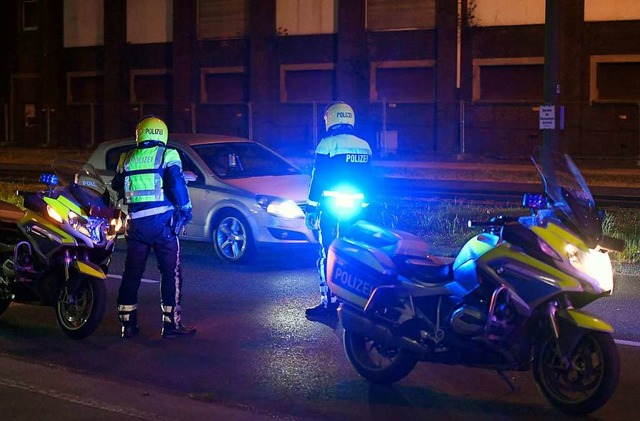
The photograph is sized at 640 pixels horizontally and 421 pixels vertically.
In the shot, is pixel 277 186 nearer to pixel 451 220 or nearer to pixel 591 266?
pixel 451 220

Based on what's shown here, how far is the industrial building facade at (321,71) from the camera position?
99.9 ft

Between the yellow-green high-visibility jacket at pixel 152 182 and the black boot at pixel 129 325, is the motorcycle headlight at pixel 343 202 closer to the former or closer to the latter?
the yellow-green high-visibility jacket at pixel 152 182

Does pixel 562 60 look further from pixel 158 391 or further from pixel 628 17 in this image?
pixel 158 391

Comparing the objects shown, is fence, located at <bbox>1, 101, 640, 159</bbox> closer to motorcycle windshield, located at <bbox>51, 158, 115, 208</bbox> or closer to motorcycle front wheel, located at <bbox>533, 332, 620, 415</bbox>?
motorcycle windshield, located at <bbox>51, 158, 115, 208</bbox>

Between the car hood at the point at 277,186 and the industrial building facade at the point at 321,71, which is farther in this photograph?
the industrial building facade at the point at 321,71

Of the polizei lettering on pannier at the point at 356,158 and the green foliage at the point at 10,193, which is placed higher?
the polizei lettering on pannier at the point at 356,158

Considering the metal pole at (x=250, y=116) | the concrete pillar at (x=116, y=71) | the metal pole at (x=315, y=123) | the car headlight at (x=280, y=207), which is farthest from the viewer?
the concrete pillar at (x=116, y=71)

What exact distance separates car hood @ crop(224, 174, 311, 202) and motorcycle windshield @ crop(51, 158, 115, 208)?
11.4ft

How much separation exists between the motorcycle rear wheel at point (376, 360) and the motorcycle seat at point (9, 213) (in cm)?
346

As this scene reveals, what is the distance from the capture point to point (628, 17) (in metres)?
29.7

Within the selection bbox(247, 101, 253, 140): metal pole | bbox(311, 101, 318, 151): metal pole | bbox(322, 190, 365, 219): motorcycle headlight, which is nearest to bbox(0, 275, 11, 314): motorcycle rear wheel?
bbox(322, 190, 365, 219): motorcycle headlight

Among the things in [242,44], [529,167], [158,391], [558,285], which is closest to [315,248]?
[158,391]

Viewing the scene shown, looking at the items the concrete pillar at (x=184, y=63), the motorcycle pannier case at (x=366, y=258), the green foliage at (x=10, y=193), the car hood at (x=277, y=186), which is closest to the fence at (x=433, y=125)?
the concrete pillar at (x=184, y=63)

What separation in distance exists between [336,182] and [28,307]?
10.8 feet
